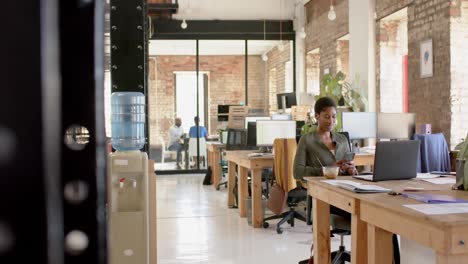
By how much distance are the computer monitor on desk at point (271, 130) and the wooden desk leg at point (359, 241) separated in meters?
3.77

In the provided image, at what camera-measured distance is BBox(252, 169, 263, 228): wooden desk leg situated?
6016 millimetres

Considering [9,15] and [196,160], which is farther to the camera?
[196,160]

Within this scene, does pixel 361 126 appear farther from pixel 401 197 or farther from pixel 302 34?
pixel 302 34

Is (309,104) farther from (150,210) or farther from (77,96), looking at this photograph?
(77,96)

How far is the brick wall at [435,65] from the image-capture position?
6.14 m

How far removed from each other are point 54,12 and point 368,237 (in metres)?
2.68

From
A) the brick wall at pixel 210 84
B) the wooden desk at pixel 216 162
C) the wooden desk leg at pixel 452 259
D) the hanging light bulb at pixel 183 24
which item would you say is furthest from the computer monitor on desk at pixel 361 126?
the brick wall at pixel 210 84

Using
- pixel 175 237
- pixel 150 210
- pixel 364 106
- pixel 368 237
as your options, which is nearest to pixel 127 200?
pixel 150 210

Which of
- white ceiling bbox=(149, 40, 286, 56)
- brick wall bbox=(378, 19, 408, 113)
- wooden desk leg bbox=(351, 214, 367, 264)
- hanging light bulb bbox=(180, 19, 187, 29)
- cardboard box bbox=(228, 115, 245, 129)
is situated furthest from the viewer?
white ceiling bbox=(149, 40, 286, 56)

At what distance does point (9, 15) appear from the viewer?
0.88 feet

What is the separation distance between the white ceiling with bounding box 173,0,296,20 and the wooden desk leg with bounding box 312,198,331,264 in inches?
345

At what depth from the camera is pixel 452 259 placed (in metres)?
2.02

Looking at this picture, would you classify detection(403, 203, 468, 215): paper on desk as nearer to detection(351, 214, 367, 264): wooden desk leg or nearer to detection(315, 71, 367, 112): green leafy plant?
detection(351, 214, 367, 264): wooden desk leg

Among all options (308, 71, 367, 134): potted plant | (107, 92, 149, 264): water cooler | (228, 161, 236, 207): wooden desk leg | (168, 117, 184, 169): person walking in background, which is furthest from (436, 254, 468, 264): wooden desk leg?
(168, 117, 184, 169): person walking in background
